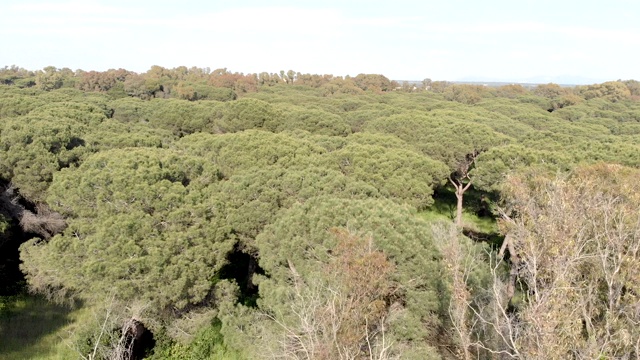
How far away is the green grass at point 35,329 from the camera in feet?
36.0

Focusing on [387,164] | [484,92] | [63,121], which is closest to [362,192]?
[387,164]

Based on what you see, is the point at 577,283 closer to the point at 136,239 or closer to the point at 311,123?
the point at 136,239

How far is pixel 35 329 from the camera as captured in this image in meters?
12.0

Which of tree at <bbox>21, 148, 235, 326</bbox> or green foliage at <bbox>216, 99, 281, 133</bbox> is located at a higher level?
green foliage at <bbox>216, 99, 281, 133</bbox>

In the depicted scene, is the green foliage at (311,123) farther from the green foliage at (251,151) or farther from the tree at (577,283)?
the tree at (577,283)

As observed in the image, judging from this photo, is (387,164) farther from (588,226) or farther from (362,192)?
(588,226)

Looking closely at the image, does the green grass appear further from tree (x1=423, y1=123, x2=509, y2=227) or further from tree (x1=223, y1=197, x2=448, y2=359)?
tree (x1=423, y1=123, x2=509, y2=227)

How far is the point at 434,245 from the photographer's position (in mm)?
9258

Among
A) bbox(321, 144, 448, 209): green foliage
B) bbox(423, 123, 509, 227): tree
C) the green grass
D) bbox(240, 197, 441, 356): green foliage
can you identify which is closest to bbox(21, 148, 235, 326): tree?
the green grass

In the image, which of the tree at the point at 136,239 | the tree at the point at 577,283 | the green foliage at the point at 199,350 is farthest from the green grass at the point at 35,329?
the tree at the point at 577,283

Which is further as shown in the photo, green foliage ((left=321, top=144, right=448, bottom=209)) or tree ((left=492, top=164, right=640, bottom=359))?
green foliage ((left=321, top=144, right=448, bottom=209))

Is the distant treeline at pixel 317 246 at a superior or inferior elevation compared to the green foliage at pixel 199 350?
superior

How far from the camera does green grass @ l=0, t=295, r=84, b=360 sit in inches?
432

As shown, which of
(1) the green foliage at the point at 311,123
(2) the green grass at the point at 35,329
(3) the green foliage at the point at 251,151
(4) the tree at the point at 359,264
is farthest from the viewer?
(1) the green foliage at the point at 311,123
